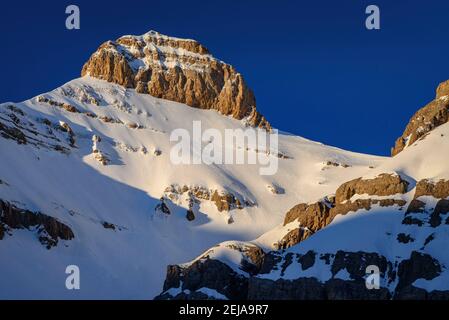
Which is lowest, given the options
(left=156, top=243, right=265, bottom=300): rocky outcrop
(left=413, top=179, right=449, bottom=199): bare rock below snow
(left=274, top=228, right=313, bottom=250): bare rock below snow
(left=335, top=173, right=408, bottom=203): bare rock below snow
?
(left=156, top=243, right=265, bottom=300): rocky outcrop

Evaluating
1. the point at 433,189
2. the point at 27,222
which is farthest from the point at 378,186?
the point at 27,222

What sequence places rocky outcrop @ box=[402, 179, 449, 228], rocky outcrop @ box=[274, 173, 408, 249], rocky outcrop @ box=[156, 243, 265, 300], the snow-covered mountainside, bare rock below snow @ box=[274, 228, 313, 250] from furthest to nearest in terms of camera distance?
bare rock below snow @ box=[274, 228, 313, 250] → rocky outcrop @ box=[274, 173, 408, 249] → rocky outcrop @ box=[402, 179, 449, 228] → rocky outcrop @ box=[156, 243, 265, 300] → the snow-covered mountainside

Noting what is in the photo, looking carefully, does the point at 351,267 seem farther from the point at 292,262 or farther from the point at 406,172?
the point at 406,172

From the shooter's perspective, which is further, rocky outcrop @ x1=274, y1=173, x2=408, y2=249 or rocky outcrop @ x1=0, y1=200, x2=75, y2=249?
rocky outcrop @ x1=0, y1=200, x2=75, y2=249

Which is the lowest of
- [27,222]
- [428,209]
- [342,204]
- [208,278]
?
[208,278]

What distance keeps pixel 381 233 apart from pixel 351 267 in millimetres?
12846

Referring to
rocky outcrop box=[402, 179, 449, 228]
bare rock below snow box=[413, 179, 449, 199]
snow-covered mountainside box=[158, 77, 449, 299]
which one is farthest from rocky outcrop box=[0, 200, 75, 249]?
bare rock below snow box=[413, 179, 449, 199]

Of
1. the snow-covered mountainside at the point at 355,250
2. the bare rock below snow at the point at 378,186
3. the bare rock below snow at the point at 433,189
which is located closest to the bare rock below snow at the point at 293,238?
the snow-covered mountainside at the point at 355,250

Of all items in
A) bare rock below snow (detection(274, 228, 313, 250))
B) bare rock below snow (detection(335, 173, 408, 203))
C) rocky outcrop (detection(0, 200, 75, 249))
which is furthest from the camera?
rocky outcrop (detection(0, 200, 75, 249))

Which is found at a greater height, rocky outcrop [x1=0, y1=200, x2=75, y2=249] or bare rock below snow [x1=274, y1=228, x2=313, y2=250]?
rocky outcrop [x1=0, y1=200, x2=75, y2=249]

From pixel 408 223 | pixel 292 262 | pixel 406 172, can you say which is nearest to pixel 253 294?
pixel 292 262

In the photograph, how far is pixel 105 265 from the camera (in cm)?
19862

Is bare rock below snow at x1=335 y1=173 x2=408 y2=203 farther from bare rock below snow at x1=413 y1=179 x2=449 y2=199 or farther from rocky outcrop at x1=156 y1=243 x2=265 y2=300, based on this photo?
rocky outcrop at x1=156 y1=243 x2=265 y2=300

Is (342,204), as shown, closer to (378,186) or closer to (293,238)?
(378,186)
